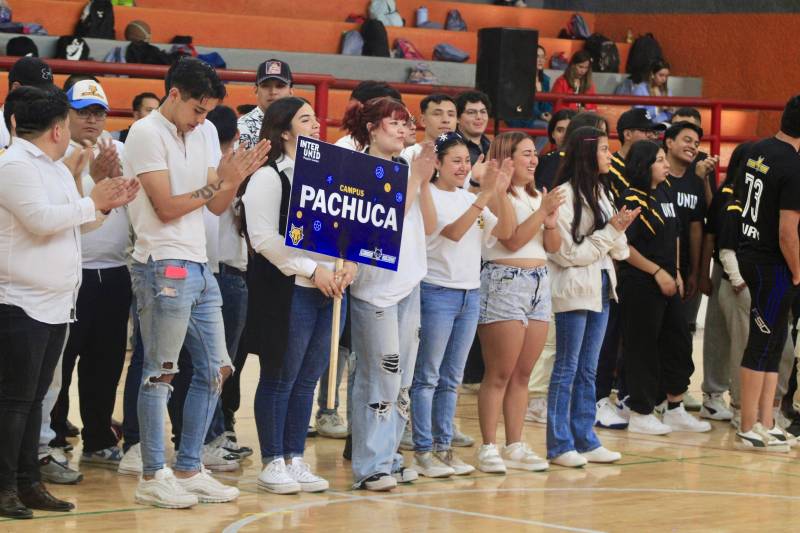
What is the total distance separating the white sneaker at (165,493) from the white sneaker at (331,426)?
1.91m

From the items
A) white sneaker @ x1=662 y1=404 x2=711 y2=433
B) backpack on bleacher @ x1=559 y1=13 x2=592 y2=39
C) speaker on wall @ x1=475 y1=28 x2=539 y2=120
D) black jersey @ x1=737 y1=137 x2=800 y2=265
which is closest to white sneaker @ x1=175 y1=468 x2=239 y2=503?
black jersey @ x1=737 y1=137 x2=800 y2=265

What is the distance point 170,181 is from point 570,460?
8.37ft

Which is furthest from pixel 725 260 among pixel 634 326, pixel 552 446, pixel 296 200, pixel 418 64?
pixel 418 64

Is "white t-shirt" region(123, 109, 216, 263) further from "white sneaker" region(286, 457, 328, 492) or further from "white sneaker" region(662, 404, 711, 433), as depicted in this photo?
"white sneaker" region(662, 404, 711, 433)

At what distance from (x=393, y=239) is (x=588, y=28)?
37.8 ft

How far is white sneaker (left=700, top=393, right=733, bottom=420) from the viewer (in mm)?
8781

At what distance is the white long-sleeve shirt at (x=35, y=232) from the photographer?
5.37 metres

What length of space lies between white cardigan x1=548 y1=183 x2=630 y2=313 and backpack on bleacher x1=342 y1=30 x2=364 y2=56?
7799 mm

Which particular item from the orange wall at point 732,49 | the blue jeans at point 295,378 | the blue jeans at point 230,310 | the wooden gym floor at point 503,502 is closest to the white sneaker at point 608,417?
the wooden gym floor at point 503,502

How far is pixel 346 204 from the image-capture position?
612cm

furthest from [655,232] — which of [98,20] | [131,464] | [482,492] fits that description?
[98,20]

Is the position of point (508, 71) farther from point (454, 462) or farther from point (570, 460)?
point (454, 462)

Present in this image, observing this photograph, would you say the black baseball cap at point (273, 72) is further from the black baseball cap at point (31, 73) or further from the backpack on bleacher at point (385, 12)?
the backpack on bleacher at point (385, 12)

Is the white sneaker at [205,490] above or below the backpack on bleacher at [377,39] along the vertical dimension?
below
